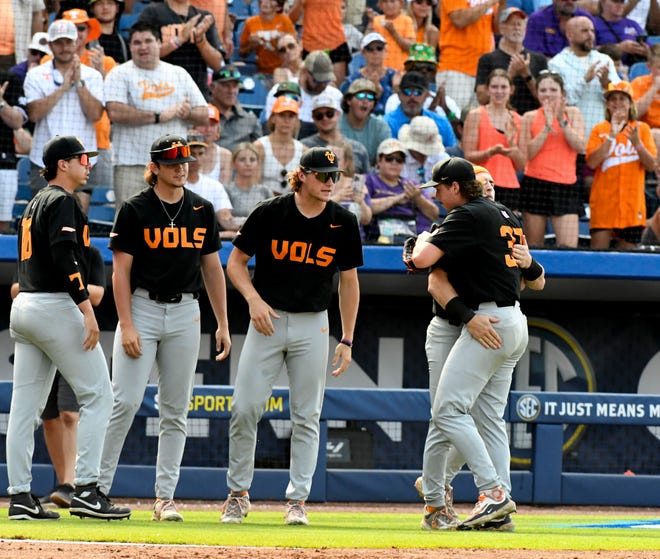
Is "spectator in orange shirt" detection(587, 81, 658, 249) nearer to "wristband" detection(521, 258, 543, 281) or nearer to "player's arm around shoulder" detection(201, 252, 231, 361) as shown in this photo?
"wristband" detection(521, 258, 543, 281)

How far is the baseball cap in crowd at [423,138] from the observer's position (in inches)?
408

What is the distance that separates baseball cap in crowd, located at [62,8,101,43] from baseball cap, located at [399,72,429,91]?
2787mm

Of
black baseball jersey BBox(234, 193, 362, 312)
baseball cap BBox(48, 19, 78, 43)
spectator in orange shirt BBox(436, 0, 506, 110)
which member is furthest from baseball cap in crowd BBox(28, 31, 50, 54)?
black baseball jersey BBox(234, 193, 362, 312)

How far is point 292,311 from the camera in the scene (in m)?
6.13

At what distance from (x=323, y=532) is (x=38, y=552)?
1.59 meters

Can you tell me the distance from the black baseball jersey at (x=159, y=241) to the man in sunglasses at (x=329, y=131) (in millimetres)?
4276

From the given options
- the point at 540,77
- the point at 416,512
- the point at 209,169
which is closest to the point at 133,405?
the point at 416,512

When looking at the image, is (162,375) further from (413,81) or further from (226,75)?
(413,81)

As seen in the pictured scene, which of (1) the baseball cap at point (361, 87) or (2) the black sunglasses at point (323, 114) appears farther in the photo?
(1) the baseball cap at point (361, 87)

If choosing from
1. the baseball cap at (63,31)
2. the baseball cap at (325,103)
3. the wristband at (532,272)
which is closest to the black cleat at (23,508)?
the wristband at (532,272)

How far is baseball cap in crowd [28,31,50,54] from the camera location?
10.6m

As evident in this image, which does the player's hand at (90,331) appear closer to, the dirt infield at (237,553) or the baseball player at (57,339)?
the baseball player at (57,339)

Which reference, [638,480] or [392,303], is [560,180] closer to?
[392,303]

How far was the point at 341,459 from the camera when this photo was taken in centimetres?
1012
